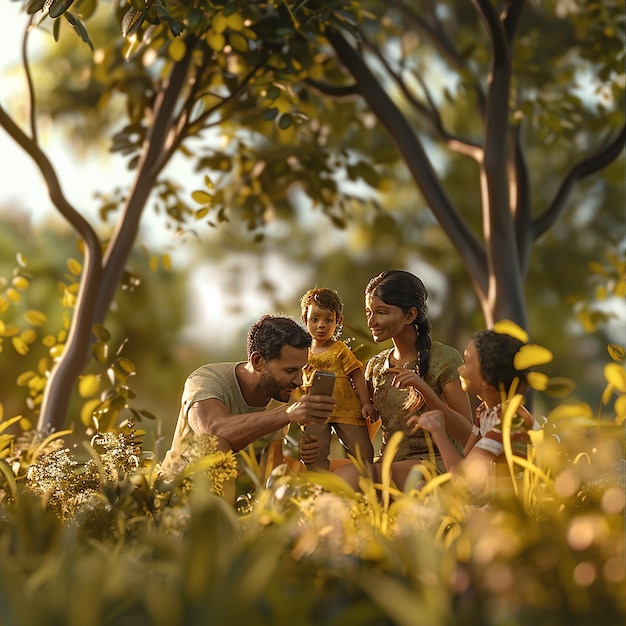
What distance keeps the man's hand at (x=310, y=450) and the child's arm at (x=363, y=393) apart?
29cm

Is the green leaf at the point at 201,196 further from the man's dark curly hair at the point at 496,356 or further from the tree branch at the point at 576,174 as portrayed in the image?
the tree branch at the point at 576,174

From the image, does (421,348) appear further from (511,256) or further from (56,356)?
(56,356)

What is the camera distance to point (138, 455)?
2.88 meters

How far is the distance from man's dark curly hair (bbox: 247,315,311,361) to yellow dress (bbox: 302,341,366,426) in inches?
8.5

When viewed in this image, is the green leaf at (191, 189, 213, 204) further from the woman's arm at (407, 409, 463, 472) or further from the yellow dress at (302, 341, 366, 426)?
the woman's arm at (407, 409, 463, 472)

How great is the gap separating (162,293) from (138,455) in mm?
11368

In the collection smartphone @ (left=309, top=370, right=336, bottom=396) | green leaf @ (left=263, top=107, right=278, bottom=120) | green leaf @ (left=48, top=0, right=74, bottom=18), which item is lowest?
smartphone @ (left=309, top=370, right=336, bottom=396)

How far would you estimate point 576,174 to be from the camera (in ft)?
16.3

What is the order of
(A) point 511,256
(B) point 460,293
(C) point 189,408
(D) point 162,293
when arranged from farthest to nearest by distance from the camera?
(D) point 162,293
(B) point 460,293
(A) point 511,256
(C) point 189,408

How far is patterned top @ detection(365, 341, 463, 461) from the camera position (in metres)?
2.89

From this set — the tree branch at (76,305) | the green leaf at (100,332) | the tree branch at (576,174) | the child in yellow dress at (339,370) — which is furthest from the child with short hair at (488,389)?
the tree branch at (576,174)

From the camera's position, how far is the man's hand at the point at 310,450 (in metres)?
2.73

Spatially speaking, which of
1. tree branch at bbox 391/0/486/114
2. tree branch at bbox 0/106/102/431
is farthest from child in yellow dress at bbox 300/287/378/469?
tree branch at bbox 391/0/486/114

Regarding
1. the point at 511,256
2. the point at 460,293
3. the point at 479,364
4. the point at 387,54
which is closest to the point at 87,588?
the point at 479,364
